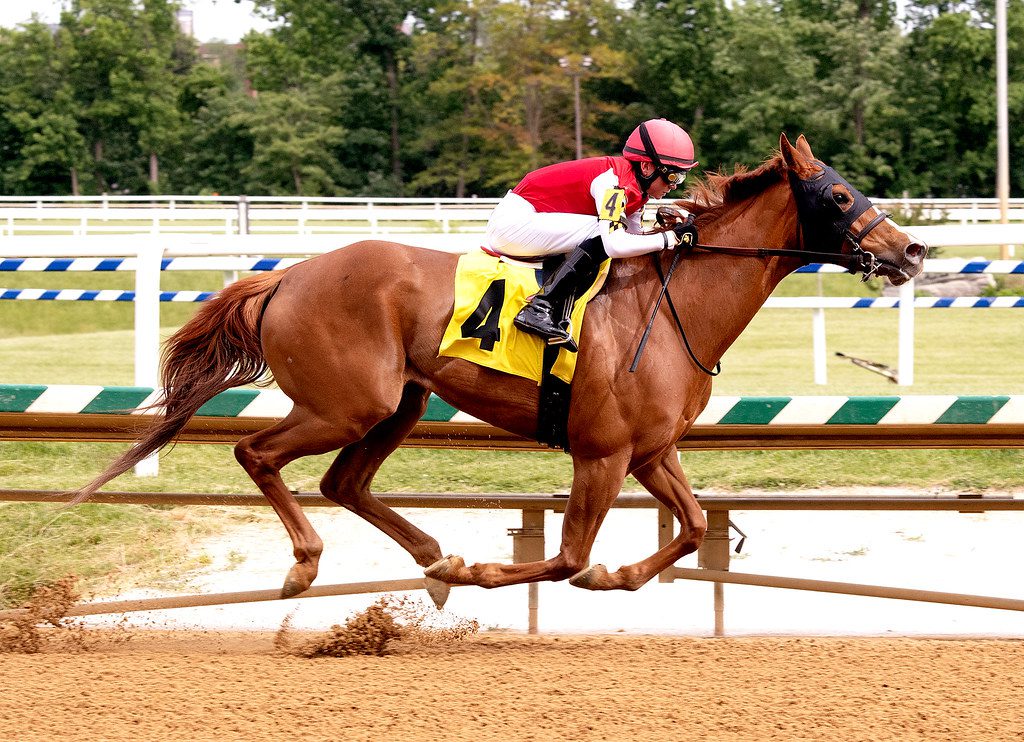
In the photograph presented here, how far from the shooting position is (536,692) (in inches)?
171

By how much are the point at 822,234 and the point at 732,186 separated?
0.42 meters

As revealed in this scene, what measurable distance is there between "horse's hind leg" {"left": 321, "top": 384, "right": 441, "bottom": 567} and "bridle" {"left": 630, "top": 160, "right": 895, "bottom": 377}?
1061mm

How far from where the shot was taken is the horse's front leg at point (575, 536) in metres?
4.79

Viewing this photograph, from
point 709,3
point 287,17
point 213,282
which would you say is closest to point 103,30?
point 287,17

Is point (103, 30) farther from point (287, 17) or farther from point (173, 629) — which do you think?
point (173, 629)

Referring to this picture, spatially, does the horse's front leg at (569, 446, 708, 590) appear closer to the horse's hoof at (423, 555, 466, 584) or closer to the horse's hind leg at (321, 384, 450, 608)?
the horse's hoof at (423, 555, 466, 584)

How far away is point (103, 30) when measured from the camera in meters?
57.1

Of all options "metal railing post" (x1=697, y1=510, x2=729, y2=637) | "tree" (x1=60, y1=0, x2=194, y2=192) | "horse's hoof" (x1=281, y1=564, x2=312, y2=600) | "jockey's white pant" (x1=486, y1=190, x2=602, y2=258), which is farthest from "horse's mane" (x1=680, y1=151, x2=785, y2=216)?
"tree" (x1=60, y1=0, x2=194, y2=192)

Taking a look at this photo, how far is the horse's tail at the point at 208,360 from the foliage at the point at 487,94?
4061 cm

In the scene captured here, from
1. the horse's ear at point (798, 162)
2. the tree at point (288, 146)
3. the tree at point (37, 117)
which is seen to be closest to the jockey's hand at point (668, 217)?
the horse's ear at point (798, 162)

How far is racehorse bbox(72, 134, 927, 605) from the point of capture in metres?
4.79

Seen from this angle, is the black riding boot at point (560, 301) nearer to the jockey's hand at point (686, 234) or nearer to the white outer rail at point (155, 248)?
the jockey's hand at point (686, 234)

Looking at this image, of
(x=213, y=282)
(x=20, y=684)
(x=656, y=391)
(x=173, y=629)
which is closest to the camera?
(x=20, y=684)

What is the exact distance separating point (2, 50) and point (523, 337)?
58.0 meters
